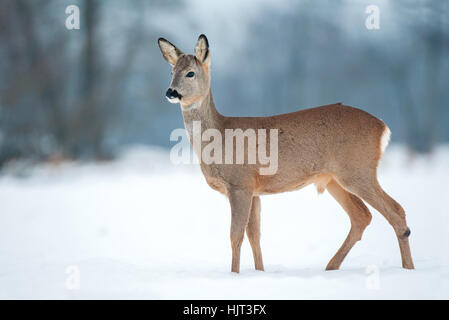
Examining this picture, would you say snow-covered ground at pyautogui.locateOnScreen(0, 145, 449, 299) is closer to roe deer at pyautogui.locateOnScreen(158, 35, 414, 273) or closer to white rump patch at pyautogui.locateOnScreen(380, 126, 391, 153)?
roe deer at pyautogui.locateOnScreen(158, 35, 414, 273)

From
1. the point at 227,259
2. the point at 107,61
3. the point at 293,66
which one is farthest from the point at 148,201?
the point at 293,66

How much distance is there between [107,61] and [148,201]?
1033cm

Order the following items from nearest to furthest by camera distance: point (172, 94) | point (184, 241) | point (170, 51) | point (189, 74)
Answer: point (172, 94), point (189, 74), point (170, 51), point (184, 241)

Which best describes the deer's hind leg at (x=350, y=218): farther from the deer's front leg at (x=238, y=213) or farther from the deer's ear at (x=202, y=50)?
the deer's ear at (x=202, y=50)

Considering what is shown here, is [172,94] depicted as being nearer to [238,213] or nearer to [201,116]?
[201,116]

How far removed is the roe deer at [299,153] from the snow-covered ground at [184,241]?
2.14ft

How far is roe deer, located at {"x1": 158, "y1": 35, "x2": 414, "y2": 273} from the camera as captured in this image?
5.34 metres

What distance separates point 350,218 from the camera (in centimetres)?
594

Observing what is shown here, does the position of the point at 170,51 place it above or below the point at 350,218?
above

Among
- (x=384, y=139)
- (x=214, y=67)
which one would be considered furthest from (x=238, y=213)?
(x=214, y=67)

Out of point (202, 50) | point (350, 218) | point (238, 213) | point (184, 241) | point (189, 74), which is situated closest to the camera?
point (238, 213)

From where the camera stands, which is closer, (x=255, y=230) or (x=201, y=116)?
(x=201, y=116)

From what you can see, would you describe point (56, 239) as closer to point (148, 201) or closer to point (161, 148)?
point (148, 201)

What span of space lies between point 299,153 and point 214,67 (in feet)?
63.7
